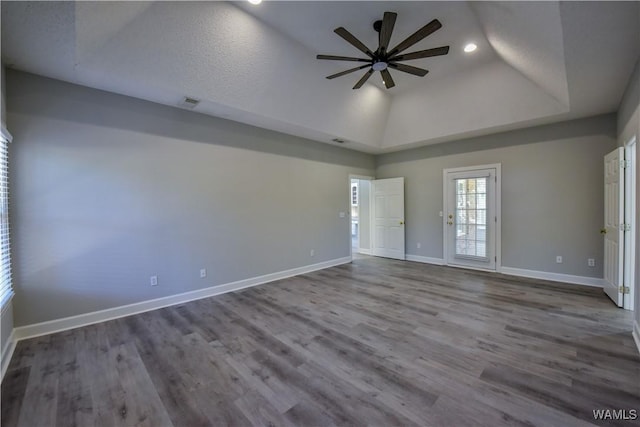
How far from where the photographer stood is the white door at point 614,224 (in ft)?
11.1

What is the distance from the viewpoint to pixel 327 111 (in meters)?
4.80

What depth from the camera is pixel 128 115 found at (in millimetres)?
3453

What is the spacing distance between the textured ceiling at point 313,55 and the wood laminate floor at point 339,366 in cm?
283

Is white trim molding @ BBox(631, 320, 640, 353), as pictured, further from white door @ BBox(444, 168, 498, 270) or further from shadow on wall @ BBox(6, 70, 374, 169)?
shadow on wall @ BBox(6, 70, 374, 169)

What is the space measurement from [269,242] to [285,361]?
2762mm

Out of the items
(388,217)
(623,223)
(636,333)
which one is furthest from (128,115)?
(623,223)

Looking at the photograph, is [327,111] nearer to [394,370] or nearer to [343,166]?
[343,166]

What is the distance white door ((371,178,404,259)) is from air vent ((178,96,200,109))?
474 centimetres

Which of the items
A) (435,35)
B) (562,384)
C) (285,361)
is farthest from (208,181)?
(562,384)

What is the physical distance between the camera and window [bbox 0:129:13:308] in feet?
8.08

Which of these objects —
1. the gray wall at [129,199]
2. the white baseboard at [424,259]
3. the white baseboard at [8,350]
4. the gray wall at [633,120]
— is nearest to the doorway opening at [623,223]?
the gray wall at [633,120]

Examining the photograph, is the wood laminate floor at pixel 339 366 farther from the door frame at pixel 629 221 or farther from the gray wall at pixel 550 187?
the gray wall at pixel 550 187

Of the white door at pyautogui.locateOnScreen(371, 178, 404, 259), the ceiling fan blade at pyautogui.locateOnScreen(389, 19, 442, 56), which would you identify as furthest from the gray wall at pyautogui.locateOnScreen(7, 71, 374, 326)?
the ceiling fan blade at pyautogui.locateOnScreen(389, 19, 442, 56)

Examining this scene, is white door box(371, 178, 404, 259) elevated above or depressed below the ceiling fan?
below
